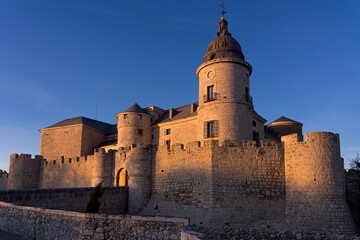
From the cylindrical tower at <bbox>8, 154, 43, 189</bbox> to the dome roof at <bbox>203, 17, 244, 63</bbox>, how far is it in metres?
19.2

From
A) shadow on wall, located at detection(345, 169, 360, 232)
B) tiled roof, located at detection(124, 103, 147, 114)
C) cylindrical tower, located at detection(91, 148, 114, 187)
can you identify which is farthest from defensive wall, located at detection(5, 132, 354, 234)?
tiled roof, located at detection(124, 103, 147, 114)

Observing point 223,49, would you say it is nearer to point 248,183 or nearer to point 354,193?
point 248,183

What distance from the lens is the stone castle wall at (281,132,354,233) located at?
14555 millimetres

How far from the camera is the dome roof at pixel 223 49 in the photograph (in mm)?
22969

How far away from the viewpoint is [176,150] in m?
20.0

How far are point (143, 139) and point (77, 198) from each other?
36.4 ft

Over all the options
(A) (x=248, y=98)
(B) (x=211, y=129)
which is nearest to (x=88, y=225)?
(B) (x=211, y=129)

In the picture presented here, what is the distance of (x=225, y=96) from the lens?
2173 centimetres

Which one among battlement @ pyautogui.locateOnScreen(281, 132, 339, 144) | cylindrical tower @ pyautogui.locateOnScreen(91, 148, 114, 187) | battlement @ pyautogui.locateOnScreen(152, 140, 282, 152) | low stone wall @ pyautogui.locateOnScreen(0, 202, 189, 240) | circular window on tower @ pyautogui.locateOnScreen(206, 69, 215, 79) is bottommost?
low stone wall @ pyautogui.locateOnScreen(0, 202, 189, 240)

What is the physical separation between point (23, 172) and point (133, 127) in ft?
37.2

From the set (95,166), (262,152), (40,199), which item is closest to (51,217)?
(40,199)

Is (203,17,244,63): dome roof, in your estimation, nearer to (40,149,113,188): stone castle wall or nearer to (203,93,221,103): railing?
(203,93,221,103): railing

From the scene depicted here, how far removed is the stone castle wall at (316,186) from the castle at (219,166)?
0.15ft

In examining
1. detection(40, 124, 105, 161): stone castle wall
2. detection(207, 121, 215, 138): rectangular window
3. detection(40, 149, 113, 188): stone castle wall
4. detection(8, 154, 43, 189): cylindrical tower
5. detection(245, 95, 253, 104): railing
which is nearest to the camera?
detection(207, 121, 215, 138): rectangular window
